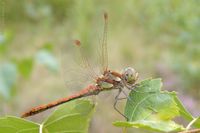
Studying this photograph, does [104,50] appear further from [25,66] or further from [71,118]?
[25,66]

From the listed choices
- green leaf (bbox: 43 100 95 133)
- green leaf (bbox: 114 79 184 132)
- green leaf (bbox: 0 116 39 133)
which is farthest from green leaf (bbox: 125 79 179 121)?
green leaf (bbox: 0 116 39 133)

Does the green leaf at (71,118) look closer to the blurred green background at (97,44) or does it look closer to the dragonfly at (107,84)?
the dragonfly at (107,84)

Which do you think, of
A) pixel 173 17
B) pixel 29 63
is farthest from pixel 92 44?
pixel 29 63

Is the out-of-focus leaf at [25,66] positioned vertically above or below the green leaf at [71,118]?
below

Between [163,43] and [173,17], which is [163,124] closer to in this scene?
[173,17]

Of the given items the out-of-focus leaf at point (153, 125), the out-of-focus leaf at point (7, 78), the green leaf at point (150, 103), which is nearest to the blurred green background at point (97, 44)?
the out-of-focus leaf at point (7, 78)

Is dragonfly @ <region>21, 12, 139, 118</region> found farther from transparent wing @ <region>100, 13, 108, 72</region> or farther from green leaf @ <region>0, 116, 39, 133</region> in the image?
green leaf @ <region>0, 116, 39, 133</region>

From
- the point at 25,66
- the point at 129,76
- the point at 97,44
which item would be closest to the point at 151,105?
the point at 129,76
